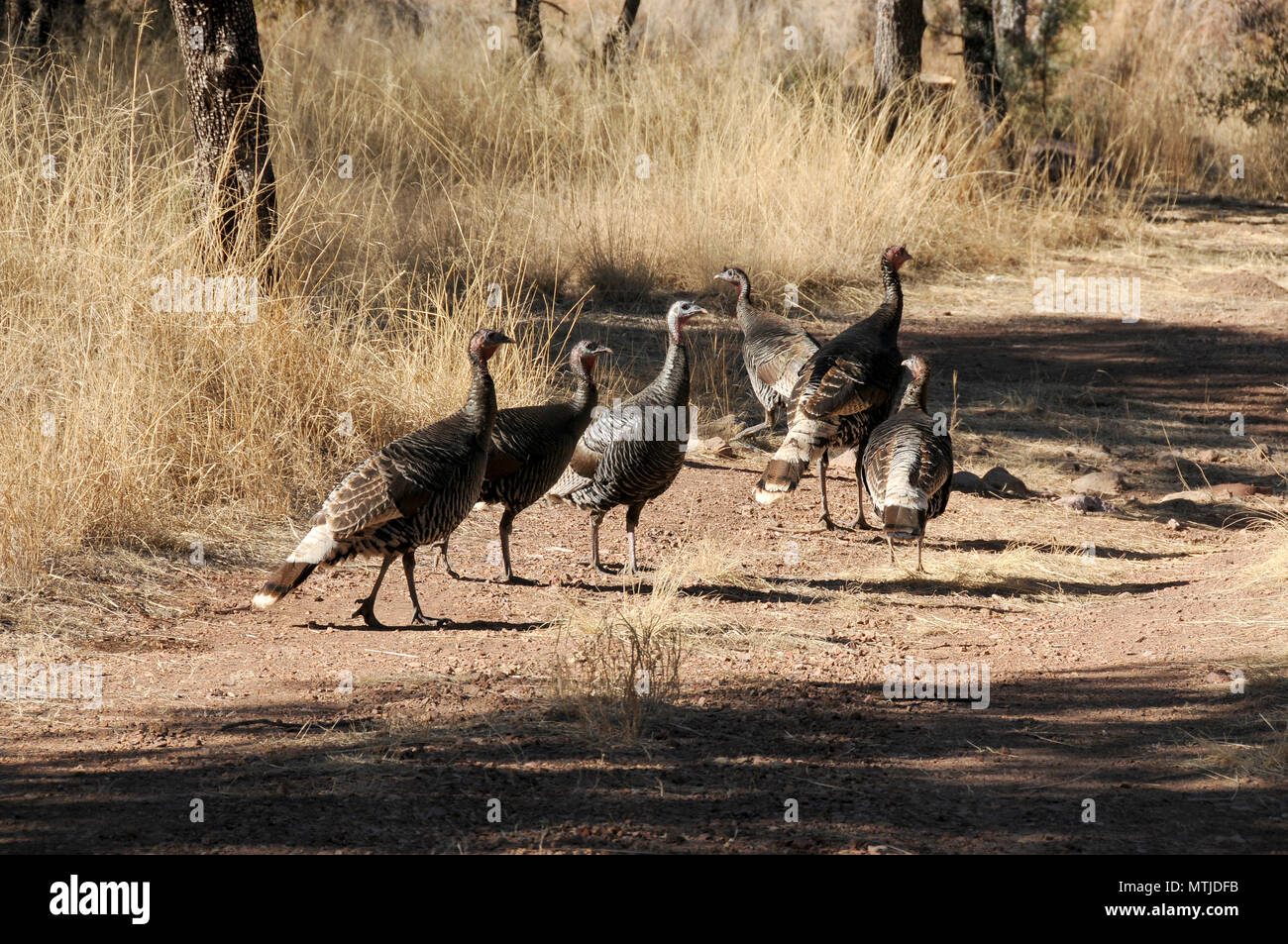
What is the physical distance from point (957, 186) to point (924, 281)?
1.30 m

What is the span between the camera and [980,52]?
52.3 ft

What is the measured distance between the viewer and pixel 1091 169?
15281 mm

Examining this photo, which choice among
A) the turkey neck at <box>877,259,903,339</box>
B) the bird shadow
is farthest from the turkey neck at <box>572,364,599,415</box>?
the turkey neck at <box>877,259,903,339</box>

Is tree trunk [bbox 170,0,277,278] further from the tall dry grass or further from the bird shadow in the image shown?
the bird shadow

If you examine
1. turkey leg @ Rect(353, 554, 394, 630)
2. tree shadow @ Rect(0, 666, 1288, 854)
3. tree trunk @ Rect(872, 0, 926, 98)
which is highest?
tree trunk @ Rect(872, 0, 926, 98)

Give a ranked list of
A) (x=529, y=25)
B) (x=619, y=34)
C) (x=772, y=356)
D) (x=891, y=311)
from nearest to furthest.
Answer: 1. (x=891, y=311)
2. (x=772, y=356)
3. (x=619, y=34)
4. (x=529, y=25)

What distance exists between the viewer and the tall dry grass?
23.0 feet

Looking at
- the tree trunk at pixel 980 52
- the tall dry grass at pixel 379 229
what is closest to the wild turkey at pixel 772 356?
the tall dry grass at pixel 379 229

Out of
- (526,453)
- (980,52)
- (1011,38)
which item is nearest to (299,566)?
(526,453)

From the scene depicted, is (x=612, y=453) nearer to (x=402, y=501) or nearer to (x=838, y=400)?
(x=402, y=501)

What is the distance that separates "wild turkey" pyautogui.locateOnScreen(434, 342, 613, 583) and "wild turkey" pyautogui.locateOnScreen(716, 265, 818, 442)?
1958 mm

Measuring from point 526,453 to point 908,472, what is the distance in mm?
1956

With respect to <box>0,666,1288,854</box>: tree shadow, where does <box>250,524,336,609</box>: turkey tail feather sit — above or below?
above

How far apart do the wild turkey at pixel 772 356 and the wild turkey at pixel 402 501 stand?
2775 mm
